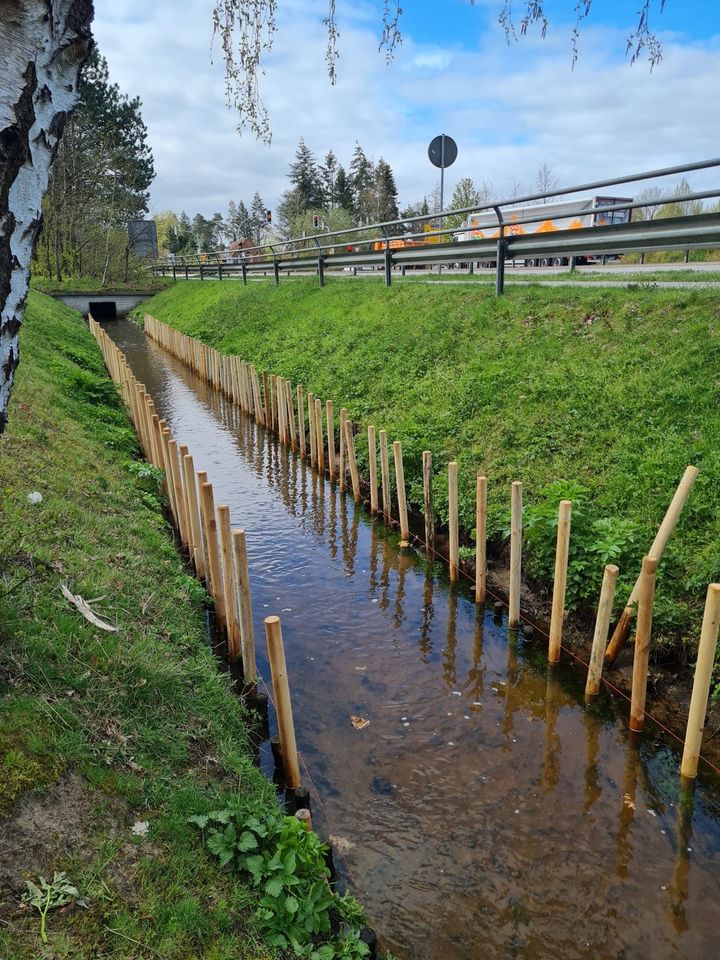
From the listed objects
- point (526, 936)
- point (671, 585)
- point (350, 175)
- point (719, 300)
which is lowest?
point (526, 936)

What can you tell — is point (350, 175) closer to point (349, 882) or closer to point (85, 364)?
point (85, 364)

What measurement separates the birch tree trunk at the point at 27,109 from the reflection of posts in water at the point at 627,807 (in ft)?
13.8

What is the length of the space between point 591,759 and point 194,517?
168 inches

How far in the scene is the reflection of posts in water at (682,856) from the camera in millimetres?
3529

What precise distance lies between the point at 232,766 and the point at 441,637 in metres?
2.81

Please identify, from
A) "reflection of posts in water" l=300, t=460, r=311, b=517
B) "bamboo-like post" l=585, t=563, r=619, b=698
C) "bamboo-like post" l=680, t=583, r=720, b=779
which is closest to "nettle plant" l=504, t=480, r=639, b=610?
"bamboo-like post" l=585, t=563, r=619, b=698

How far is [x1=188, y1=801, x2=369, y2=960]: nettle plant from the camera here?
2918 millimetres

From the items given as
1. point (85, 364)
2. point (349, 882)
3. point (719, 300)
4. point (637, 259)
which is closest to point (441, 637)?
point (349, 882)

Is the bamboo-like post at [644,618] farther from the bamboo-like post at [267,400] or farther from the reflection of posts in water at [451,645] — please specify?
the bamboo-like post at [267,400]

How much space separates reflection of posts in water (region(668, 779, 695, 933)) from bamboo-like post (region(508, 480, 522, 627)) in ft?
6.62

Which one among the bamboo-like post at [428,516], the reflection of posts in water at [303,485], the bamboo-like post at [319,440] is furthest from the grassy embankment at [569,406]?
the reflection of posts in water at [303,485]

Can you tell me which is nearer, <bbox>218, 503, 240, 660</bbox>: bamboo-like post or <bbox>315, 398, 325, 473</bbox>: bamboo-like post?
<bbox>218, 503, 240, 660</bbox>: bamboo-like post

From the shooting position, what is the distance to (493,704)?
5.25 meters

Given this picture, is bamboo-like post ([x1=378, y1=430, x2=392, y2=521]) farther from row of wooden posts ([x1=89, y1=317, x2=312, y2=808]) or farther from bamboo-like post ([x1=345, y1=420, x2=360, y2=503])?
row of wooden posts ([x1=89, y1=317, x2=312, y2=808])
